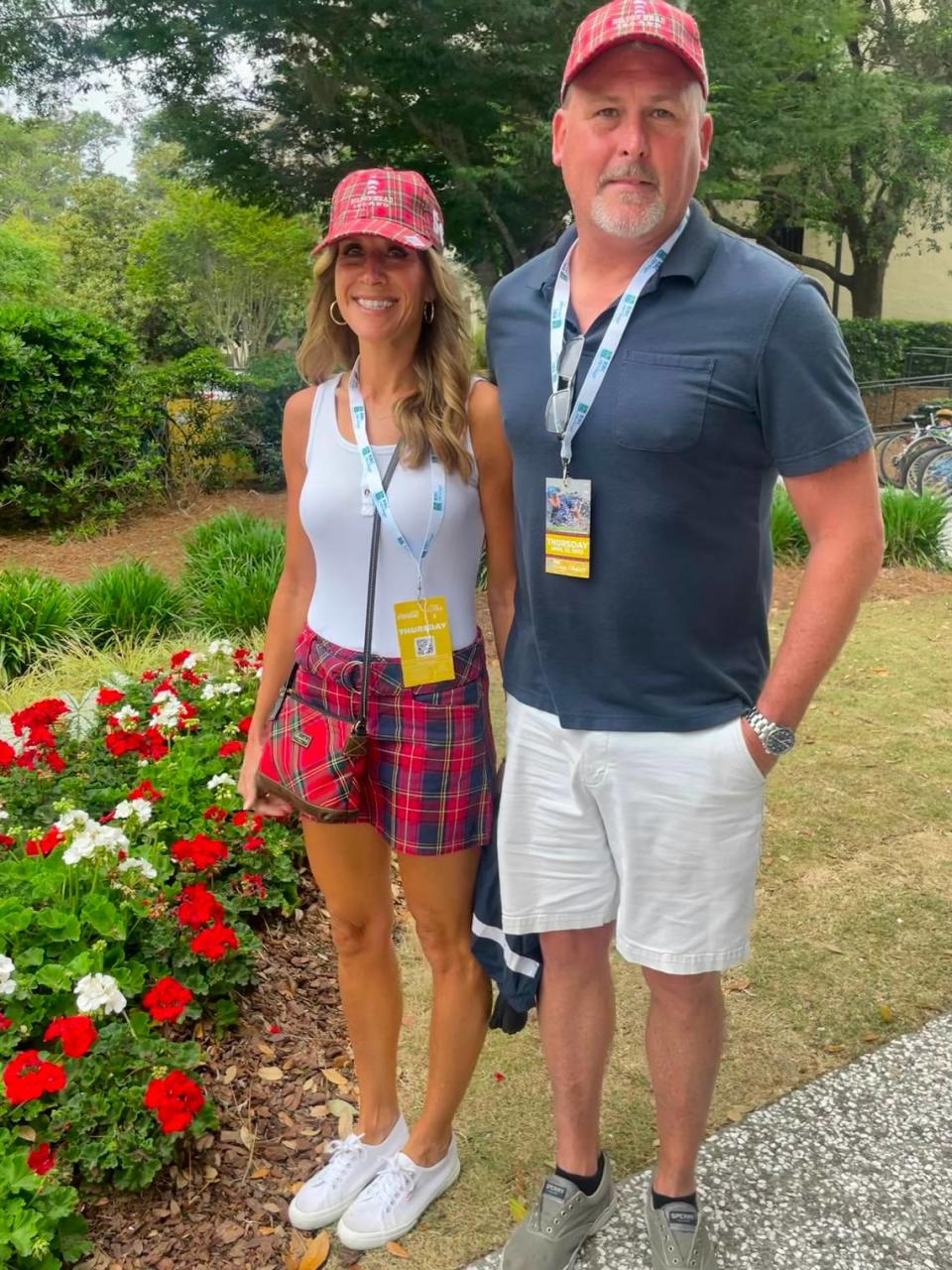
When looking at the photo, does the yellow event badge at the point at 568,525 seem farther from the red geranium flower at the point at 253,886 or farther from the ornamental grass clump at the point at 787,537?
the ornamental grass clump at the point at 787,537

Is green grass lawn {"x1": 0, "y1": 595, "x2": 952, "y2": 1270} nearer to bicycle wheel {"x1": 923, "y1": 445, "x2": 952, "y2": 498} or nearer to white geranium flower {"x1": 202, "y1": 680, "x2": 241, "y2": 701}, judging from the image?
white geranium flower {"x1": 202, "y1": 680, "x2": 241, "y2": 701}

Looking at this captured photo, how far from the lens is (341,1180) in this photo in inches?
93.9

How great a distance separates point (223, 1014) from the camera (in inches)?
114

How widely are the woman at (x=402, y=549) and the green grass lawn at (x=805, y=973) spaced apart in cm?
40

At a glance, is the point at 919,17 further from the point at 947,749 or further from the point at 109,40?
the point at 947,749

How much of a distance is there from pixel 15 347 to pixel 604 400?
861cm

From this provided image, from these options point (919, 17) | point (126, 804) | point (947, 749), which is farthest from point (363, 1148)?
point (919, 17)

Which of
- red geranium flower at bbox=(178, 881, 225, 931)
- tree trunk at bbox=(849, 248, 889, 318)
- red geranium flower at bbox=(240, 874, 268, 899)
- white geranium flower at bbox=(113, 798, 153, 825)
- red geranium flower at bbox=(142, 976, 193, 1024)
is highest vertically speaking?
tree trunk at bbox=(849, 248, 889, 318)

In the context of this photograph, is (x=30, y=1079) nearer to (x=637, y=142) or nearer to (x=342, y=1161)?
(x=342, y=1161)

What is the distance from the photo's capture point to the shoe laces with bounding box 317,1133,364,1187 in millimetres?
2387

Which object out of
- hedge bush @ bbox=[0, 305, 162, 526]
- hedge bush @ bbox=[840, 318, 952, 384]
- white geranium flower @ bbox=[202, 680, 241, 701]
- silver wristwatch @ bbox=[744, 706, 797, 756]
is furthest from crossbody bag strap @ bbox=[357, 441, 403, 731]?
hedge bush @ bbox=[840, 318, 952, 384]

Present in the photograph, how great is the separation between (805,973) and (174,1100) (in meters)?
1.99

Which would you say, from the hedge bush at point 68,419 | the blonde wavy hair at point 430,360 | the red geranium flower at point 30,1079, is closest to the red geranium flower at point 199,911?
the red geranium flower at point 30,1079

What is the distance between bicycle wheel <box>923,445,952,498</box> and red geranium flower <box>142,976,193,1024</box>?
9.65 meters
